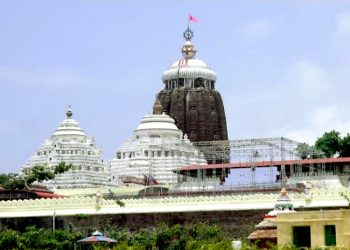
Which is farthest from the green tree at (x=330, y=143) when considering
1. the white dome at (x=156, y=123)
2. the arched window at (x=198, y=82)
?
the arched window at (x=198, y=82)

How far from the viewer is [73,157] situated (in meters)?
74.0

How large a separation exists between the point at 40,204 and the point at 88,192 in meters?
17.7

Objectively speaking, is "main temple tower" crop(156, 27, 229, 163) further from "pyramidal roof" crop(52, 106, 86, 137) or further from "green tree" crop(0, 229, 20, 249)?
"green tree" crop(0, 229, 20, 249)

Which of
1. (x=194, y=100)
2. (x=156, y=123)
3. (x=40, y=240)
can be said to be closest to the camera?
(x=40, y=240)

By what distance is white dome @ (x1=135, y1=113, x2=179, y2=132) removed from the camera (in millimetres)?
77000

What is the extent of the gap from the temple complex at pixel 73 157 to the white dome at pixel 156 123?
382 centimetres

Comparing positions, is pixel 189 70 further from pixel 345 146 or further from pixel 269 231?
pixel 269 231

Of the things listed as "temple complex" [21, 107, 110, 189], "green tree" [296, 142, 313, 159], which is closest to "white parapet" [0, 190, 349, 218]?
"green tree" [296, 142, 313, 159]

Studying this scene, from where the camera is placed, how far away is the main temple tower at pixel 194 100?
8700 centimetres

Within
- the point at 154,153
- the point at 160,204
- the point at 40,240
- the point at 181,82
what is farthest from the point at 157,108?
the point at 40,240

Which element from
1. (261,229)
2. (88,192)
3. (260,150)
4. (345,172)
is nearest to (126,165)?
(88,192)

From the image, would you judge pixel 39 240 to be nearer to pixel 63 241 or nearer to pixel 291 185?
pixel 63 241

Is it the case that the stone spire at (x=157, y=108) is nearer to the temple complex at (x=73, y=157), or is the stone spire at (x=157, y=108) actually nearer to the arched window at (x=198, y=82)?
the temple complex at (x=73, y=157)

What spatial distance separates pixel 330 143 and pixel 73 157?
736 inches
